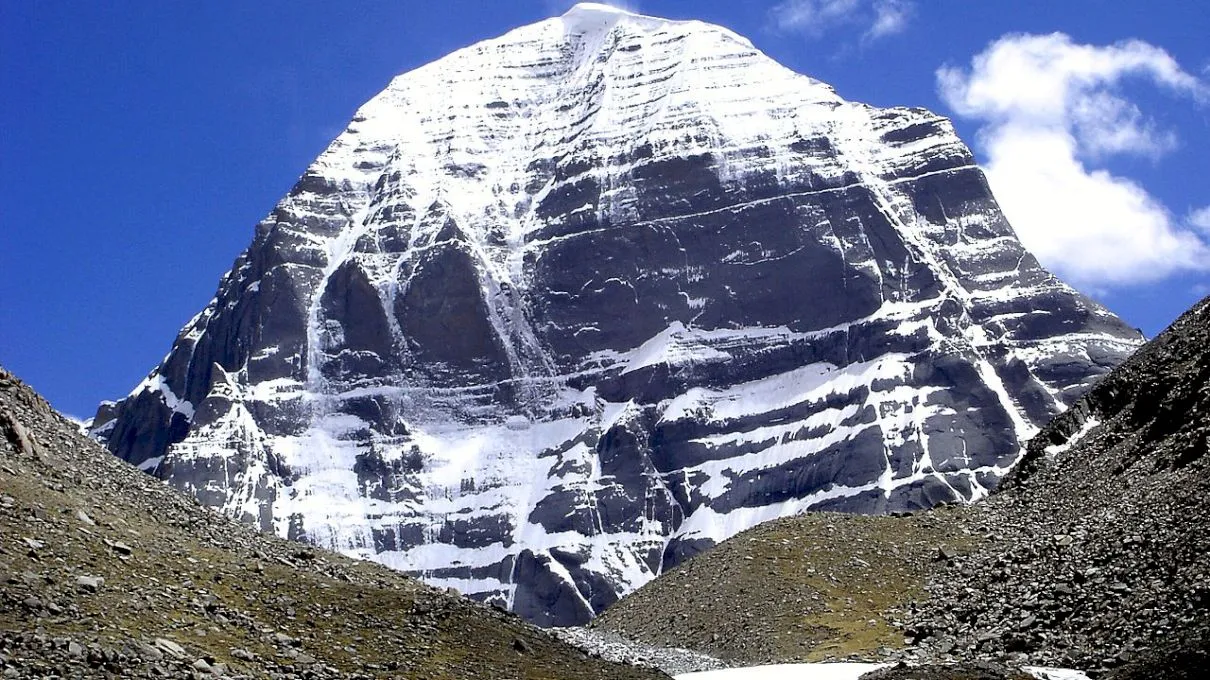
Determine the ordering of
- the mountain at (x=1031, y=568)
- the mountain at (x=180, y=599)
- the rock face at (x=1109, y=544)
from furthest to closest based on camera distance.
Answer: the mountain at (x=1031, y=568), the rock face at (x=1109, y=544), the mountain at (x=180, y=599)

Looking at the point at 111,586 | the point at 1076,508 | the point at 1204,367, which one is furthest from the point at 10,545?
the point at 1204,367

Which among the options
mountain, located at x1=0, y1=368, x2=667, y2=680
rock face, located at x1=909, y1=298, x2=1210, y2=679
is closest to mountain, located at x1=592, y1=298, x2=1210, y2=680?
rock face, located at x1=909, y1=298, x2=1210, y2=679

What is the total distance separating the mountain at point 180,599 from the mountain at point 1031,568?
1707 centimetres

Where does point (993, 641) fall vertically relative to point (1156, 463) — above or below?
below

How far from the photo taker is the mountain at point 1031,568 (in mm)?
63875

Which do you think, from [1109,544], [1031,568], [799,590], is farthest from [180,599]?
[799,590]

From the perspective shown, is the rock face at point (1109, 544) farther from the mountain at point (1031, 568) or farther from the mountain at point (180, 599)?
the mountain at point (180, 599)

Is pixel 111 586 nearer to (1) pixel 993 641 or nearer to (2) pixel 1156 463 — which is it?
(1) pixel 993 641

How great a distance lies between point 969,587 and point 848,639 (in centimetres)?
573

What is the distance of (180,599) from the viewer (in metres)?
48.3

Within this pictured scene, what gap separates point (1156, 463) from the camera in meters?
80.1

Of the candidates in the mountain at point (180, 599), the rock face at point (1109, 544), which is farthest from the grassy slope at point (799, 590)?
the mountain at point (180, 599)

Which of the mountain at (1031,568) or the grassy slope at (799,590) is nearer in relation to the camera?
the mountain at (1031,568)

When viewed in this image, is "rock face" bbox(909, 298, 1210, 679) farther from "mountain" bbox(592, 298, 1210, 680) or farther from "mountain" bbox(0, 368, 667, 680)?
"mountain" bbox(0, 368, 667, 680)
